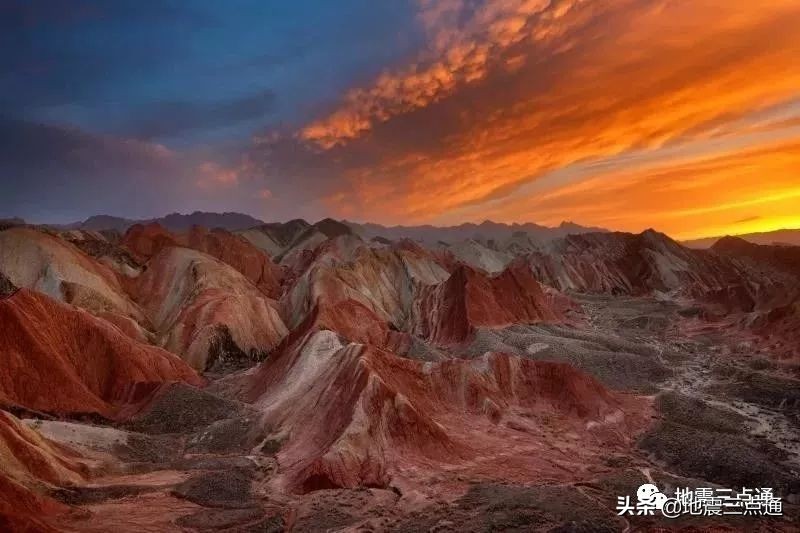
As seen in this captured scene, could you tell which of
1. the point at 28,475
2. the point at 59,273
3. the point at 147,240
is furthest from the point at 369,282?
the point at 28,475

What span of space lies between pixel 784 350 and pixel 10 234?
351ft

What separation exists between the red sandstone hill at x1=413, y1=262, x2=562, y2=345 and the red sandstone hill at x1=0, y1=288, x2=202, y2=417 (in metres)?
40.5

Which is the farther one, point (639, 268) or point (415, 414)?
point (639, 268)

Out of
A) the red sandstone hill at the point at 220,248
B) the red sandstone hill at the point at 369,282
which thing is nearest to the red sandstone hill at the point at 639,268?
the red sandstone hill at the point at 369,282

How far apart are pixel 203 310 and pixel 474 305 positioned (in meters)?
41.0

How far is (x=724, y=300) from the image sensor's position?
108625mm

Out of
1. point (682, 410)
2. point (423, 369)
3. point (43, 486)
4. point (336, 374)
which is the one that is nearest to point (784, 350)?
point (682, 410)

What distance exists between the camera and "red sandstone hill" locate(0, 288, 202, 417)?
2007 inches

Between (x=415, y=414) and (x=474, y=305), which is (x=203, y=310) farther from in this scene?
(x=415, y=414)

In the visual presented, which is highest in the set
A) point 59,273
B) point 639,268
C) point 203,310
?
point 59,273

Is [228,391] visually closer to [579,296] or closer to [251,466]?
[251,466]
